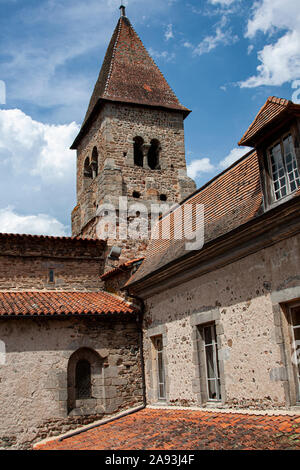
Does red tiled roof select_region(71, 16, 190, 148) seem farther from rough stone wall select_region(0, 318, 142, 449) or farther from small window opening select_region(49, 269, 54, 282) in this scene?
rough stone wall select_region(0, 318, 142, 449)

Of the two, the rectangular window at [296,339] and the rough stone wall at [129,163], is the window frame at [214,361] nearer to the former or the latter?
the rectangular window at [296,339]

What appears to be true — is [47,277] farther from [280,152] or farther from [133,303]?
[280,152]

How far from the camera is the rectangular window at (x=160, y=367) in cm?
1212

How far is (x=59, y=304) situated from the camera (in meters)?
12.8

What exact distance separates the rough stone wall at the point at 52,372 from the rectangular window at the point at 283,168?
6078 millimetres

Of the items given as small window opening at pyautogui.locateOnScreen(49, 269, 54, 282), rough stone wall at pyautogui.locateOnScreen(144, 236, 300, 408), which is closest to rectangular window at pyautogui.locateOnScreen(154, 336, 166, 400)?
rough stone wall at pyautogui.locateOnScreen(144, 236, 300, 408)

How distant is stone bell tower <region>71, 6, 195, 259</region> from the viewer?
18.5m

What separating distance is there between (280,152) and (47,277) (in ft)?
29.1

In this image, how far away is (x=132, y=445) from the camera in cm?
884

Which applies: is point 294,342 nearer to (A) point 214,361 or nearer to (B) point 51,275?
(A) point 214,361

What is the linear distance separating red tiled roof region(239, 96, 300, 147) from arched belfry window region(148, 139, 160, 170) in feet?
35.0

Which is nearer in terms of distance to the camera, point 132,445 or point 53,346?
point 132,445

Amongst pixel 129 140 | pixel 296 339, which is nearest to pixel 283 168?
pixel 296 339

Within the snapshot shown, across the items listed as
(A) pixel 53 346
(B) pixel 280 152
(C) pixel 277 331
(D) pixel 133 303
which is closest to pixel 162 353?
(D) pixel 133 303
